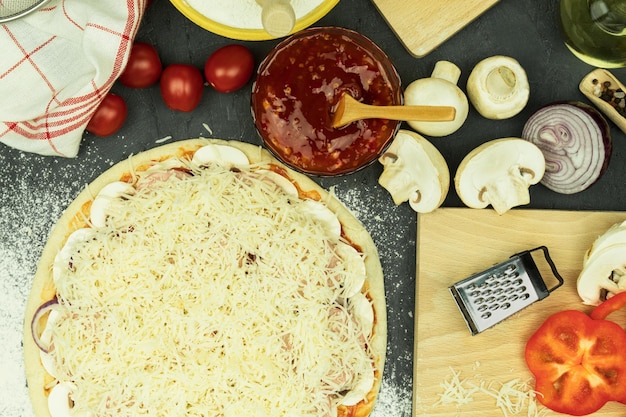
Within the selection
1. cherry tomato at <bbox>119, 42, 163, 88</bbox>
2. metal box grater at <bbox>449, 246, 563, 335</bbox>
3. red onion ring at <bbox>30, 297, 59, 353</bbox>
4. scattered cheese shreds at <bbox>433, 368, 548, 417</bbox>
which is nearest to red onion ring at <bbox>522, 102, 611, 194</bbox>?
metal box grater at <bbox>449, 246, 563, 335</bbox>

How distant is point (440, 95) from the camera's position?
1.85m

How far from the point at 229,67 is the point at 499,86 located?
0.81 metres

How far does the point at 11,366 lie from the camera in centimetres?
198

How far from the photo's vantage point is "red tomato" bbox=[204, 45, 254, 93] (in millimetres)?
1849

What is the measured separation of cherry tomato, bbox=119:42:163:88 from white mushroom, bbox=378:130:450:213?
0.72 m

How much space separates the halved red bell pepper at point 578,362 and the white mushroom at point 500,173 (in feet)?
1.28

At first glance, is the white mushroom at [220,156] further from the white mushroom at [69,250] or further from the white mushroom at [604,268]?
the white mushroom at [604,268]

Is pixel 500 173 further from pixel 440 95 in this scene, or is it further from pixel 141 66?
pixel 141 66

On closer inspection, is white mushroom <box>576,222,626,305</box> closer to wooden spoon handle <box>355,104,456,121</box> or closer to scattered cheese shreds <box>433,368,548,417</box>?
scattered cheese shreds <box>433,368,548,417</box>

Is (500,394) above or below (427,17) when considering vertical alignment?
below

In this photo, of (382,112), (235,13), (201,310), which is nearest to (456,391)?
(201,310)

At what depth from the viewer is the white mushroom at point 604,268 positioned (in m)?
1.86

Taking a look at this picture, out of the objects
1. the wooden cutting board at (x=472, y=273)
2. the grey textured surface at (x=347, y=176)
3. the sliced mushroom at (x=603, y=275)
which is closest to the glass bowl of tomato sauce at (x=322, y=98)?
the grey textured surface at (x=347, y=176)

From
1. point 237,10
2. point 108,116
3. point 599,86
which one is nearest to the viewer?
point 237,10
